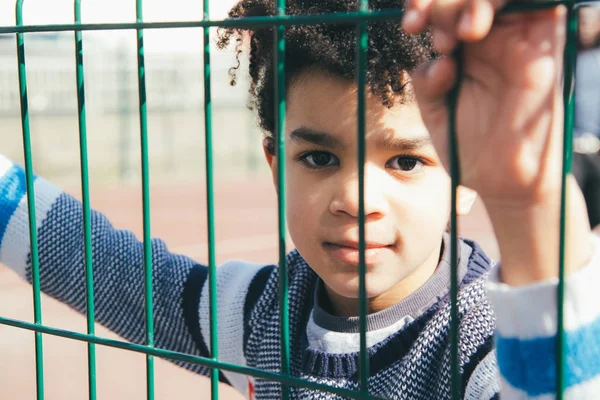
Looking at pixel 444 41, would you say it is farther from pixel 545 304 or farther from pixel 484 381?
pixel 484 381

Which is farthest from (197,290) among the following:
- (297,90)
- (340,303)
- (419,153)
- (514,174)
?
(514,174)

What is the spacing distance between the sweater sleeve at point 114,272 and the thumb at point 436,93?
1104mm

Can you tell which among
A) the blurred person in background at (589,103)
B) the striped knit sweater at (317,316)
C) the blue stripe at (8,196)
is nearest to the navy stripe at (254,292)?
the striped knit sweater at (317,316)

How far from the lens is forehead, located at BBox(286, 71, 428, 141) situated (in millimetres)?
1530

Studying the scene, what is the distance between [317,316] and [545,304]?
3.06ft

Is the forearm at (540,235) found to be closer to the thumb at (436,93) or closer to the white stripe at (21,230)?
the thumb at (436,93)

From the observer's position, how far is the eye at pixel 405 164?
1546 millimetres

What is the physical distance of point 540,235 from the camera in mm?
989

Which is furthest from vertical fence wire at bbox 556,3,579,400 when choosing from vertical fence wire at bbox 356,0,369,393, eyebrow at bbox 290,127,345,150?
eyebrow at bbox 290,127,345,150

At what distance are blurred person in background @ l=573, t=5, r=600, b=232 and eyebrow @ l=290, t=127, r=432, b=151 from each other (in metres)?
0.27

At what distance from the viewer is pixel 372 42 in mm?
1602

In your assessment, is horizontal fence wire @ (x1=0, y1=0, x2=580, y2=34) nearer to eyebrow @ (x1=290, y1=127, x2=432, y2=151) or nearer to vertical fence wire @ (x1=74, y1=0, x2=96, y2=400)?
vertical fence wire @ (x1=74, y1=0, x2=96, y2=400)

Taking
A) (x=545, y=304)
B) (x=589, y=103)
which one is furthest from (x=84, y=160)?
(x=589, y=103)

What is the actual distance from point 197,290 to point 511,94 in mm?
1307
